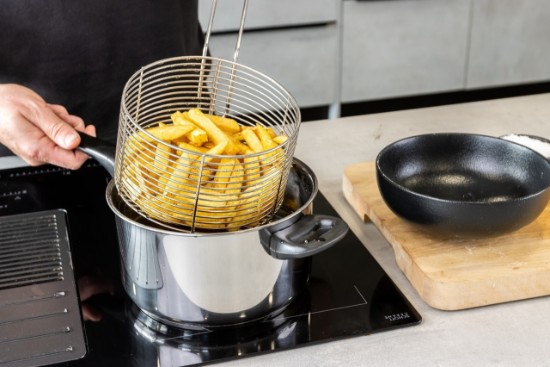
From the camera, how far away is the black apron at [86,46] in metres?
1.36

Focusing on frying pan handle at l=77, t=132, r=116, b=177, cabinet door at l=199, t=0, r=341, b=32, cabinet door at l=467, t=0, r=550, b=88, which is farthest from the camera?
cabinet door at l=467, t=0, r=550, b=88

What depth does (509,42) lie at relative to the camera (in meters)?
3.10

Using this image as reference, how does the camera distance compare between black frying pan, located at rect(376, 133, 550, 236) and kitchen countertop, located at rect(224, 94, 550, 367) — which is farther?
black frying pan, located at rect(376, 133, 550, 236)

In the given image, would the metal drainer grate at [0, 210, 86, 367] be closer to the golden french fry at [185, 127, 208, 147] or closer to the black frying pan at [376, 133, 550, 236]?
the golden french fry at [185, 127, 208, 147]

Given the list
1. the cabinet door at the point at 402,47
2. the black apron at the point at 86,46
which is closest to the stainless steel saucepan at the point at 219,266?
the black apron at the point at 86,46

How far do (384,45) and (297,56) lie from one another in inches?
14.0

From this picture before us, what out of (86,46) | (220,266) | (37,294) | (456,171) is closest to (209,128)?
(220,266)

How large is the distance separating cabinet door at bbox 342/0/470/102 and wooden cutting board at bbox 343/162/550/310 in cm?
198

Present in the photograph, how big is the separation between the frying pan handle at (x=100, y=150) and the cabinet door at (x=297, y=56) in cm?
184

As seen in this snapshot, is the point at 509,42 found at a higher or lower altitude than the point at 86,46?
lower

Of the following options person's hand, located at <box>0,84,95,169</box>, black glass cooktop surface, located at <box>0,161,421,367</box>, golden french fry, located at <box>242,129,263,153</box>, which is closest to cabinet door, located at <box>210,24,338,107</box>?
person's hand, located at <box>0,84,95,169</box>

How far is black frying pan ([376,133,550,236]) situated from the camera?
936 millimetres

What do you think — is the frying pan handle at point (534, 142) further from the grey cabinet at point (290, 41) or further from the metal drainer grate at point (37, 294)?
the grey cabinet at point (290, 41)

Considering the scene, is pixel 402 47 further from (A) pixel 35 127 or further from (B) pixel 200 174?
(B) pixel 200 174
